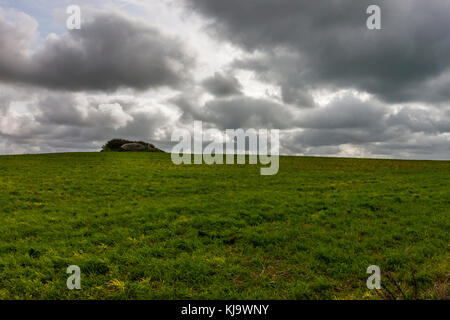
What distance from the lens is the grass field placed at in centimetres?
705

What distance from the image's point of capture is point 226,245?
9.99 metres

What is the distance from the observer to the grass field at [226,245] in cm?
705

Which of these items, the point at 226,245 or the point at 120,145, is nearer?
the point at 226,245

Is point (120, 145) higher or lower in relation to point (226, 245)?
higher

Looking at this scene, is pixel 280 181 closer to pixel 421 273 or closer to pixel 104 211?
pixel 104 211

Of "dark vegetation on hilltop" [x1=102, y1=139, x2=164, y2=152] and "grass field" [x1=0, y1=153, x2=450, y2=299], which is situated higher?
"dark vegetation on hilltop" [x1=102, y1=139, x2=164, y2=152]

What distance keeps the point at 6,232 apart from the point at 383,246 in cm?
1509

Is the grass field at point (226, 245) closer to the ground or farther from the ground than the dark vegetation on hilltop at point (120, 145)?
closer to the ground

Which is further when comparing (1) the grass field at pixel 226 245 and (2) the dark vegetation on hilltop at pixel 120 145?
(2) the dark vegetation on hilltop at pixel 120 145

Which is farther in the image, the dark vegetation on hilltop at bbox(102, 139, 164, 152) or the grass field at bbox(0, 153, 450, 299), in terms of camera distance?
the dark vegetation on hilltop at bbox(102, 139, 164, 152)
